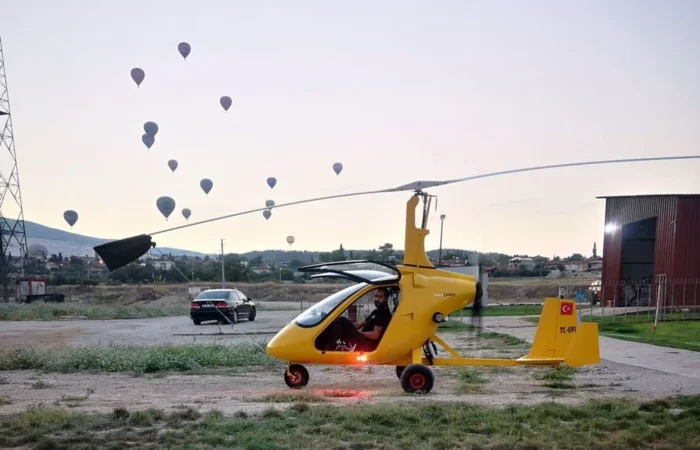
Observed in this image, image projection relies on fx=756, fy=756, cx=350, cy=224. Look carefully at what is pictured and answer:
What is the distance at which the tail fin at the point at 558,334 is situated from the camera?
36.8 feet

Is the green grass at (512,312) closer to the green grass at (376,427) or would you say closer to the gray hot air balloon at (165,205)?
the gray hot air balloon at (165,205)

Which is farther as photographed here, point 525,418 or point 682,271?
point 682,271

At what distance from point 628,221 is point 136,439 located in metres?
32.0

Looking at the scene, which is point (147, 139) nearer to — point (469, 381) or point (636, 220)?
point (636, 220)

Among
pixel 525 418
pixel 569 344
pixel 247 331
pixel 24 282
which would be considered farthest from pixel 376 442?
pixel 24 282

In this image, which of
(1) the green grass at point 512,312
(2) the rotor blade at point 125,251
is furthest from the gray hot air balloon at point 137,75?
(2) the rotor blade at point 125,251

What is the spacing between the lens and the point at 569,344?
1133 cm

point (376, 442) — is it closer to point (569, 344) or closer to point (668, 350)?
point (569, 344)

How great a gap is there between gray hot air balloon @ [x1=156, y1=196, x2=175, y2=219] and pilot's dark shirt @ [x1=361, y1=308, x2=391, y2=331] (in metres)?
26.6

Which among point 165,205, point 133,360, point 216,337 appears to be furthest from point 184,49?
point 133,360

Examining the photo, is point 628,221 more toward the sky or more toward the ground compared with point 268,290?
more toward the sky

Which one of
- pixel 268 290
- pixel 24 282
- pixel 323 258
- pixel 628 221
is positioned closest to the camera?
pixel 323 258

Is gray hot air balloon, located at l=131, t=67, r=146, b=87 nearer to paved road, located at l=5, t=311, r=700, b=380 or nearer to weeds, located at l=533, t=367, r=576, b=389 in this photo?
paved road, located at l=5, t=311, r=700, b=380

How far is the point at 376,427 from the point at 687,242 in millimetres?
28325
